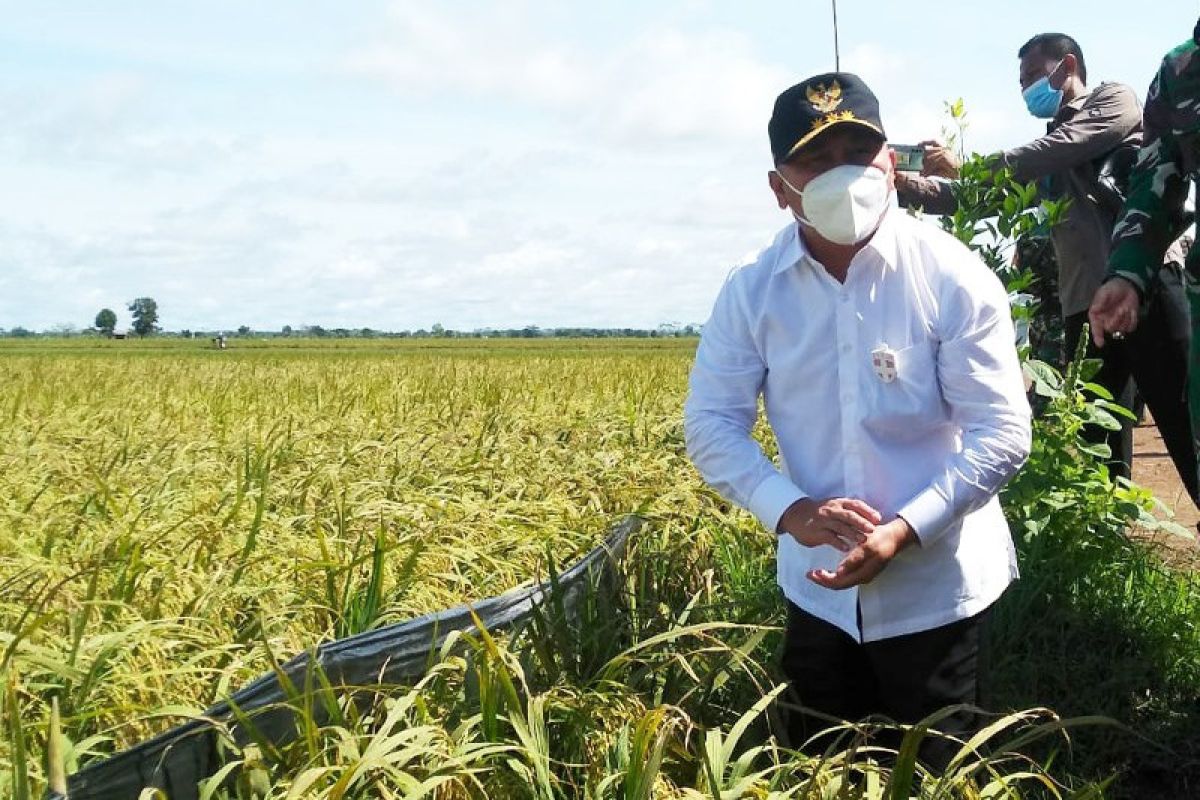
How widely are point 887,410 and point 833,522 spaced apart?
0.75 feet

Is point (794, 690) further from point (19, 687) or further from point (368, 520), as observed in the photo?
point (368, 520)

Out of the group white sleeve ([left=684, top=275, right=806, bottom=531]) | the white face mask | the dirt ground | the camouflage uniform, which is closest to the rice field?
white sleeve ([left=684, top=275, right=806, bottom=531])

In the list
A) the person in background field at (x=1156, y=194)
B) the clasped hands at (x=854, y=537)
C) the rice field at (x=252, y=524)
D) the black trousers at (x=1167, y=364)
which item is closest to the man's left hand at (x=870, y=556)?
the clasped hands at (x=854, y=537)

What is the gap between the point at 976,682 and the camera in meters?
2.30

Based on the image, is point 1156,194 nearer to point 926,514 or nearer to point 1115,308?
point 1115,308

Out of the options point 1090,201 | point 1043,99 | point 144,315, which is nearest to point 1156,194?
point 1090,201

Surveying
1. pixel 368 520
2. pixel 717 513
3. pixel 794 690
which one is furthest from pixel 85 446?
pixel 794 690

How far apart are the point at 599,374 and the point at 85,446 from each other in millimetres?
6862

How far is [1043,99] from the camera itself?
4.96 metres

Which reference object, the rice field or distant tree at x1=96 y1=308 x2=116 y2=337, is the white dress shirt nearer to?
the rice field

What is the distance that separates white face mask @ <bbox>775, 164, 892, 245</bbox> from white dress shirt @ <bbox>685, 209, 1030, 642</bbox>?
5 cm

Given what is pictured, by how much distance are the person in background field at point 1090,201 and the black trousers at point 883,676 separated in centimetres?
198

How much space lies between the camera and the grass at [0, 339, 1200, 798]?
2.16 m

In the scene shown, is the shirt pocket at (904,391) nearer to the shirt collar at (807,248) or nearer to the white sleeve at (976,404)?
the white sleeve at (976,404)
